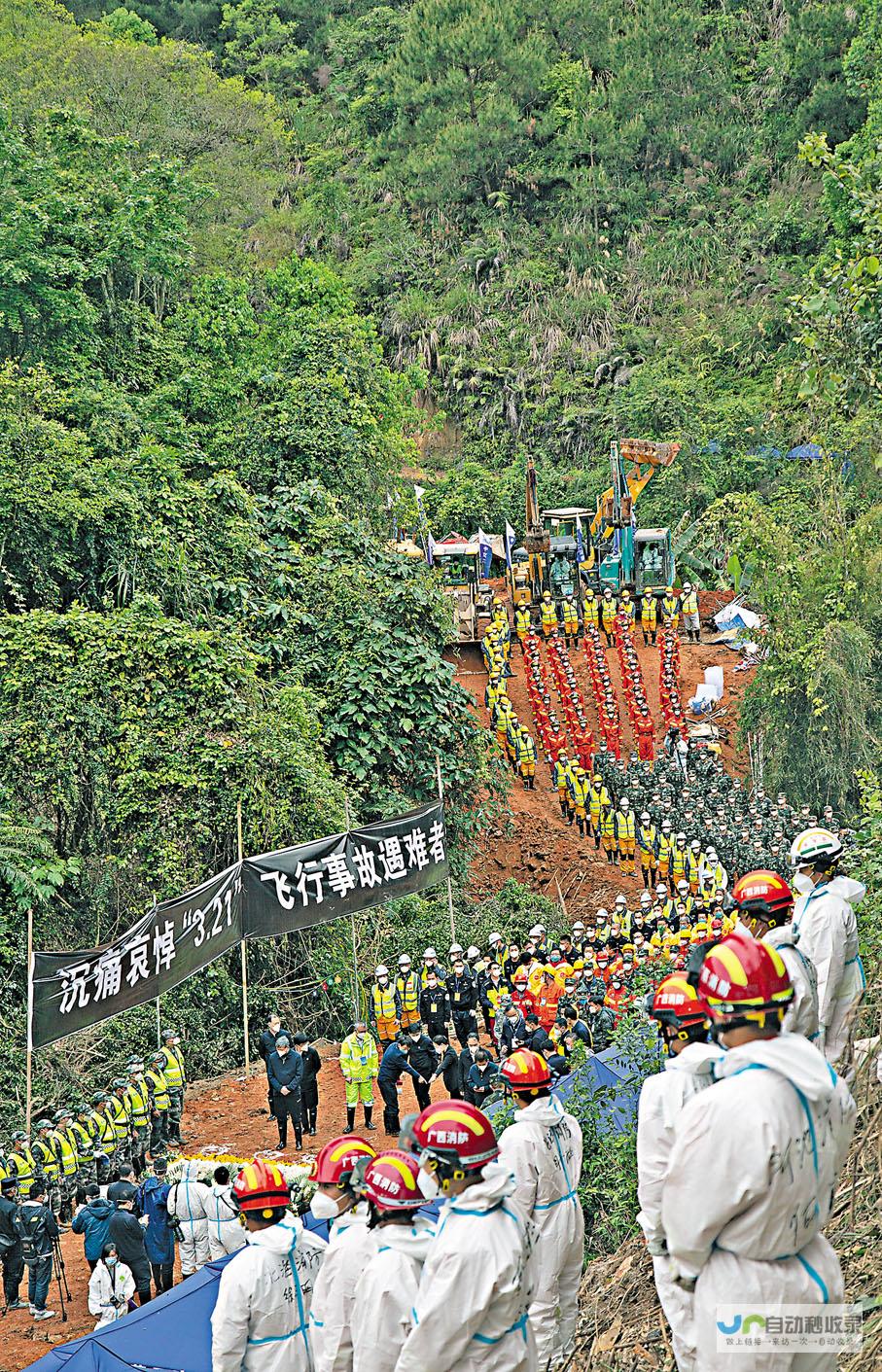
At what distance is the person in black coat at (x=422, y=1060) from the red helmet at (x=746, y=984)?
369 inches

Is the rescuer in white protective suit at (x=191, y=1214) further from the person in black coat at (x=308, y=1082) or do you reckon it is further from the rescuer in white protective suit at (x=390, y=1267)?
the rescuer in white protective suit at (x=390, y=1267)

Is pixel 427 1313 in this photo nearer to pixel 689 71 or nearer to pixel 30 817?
pixel 30 817

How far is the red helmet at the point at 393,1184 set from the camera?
15.2ft

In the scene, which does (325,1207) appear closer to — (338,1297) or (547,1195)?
(338,1297)

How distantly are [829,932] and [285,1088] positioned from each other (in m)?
7.24

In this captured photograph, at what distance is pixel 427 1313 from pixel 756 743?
21.5m

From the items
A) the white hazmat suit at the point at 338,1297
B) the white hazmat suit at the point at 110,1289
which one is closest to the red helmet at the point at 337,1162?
the white hazmat suit at the point at 338,1297

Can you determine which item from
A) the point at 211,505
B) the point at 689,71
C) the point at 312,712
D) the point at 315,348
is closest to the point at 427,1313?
the point at 312,712

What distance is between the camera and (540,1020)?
43.2 ft

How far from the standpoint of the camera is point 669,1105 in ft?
16.4

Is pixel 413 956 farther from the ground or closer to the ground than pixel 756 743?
closer to the ground

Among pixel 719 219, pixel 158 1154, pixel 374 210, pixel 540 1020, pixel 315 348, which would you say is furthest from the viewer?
pixel 374 210

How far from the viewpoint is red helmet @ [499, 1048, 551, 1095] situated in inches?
221

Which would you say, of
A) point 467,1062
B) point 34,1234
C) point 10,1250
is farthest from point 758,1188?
point 467,1062
